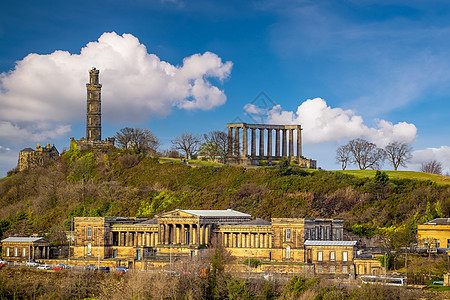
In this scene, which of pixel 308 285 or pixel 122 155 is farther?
pixel 122 155

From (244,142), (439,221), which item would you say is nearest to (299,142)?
(244,142)

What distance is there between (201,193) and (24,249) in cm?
4130

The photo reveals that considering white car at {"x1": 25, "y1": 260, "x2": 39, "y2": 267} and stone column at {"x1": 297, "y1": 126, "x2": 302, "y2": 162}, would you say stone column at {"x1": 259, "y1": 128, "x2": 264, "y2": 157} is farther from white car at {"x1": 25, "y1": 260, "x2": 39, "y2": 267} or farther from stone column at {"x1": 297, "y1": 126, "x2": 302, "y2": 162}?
white car at {"x1": 25, "y1": 260, "x2": 39, "y2": 267}

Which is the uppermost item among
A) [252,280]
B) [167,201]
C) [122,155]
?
[122,155]

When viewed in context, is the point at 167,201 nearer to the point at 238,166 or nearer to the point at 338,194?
the point at 238,166

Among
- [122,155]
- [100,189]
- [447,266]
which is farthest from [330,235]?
[122,155]

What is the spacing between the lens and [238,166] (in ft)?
465

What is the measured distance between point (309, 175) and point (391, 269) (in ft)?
173

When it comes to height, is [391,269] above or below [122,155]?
below

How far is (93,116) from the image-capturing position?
532 ft

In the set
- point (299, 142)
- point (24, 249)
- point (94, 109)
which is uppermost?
point (94, 109)

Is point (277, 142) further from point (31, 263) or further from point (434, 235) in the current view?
point (31, 263)

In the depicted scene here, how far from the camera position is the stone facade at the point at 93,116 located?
6383 inches

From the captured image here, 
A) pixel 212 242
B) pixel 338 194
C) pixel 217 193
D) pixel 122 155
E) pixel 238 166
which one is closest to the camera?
pixel 212 242
